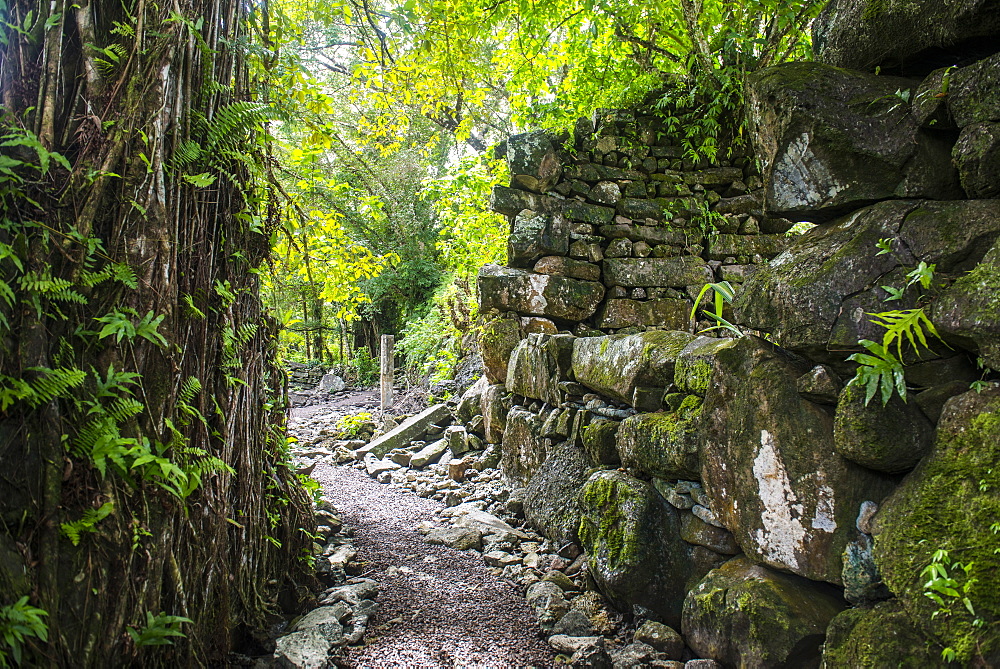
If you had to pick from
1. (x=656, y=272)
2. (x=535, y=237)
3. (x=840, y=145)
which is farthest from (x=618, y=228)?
(x=840, y=145)

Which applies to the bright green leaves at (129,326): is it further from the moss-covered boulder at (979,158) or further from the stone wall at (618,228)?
the stone wall at (618,228)

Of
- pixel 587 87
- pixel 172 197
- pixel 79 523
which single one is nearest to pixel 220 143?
pixel 172 197

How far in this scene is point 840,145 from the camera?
6.57 feet

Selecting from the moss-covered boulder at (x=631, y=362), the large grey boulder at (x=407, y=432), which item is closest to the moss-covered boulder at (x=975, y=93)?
the moss-covered boulder at (x=631, y=362)

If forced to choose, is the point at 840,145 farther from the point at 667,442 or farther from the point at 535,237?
the point at 535,237

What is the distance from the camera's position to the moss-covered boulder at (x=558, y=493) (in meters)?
3.44

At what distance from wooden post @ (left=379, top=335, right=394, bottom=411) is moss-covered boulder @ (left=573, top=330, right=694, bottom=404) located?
219 inches

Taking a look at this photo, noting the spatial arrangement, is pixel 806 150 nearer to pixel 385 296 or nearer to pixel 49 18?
pixel 49 18

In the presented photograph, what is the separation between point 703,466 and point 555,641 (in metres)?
1.09

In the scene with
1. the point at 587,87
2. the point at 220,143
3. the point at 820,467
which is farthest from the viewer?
the point at 587,87

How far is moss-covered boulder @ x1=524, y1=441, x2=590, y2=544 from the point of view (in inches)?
135

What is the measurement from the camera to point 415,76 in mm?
4180

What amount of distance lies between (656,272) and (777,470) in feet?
10.4

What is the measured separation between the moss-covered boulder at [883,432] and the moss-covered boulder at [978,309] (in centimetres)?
26
